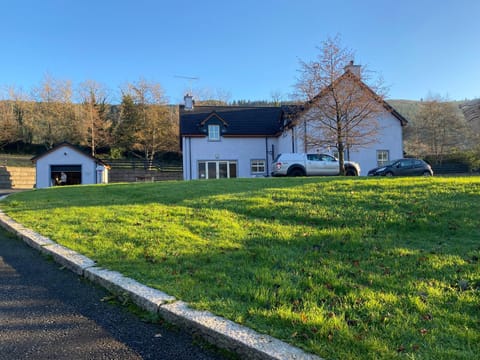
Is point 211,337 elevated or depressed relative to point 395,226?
depressed

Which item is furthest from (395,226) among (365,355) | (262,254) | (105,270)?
(105,270)

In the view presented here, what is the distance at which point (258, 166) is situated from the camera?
29.2 m

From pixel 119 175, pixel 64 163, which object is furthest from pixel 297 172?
pixel 119 175

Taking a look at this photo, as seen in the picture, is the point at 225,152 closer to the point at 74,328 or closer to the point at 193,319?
the point at 74,328

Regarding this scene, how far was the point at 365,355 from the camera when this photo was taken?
2.33 m

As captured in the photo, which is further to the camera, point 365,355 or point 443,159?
point 443,159

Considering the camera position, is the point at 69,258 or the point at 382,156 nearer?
the point at 69,258

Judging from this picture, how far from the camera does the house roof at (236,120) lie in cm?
2910

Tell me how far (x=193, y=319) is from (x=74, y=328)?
115 cm

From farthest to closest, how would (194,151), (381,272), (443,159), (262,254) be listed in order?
(443,159) → (194,151) → (262,254) → (381,272)

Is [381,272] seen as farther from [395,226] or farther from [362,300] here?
[395,226]

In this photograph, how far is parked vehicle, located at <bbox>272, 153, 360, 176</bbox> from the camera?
1977cm

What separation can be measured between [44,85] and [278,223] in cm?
5728

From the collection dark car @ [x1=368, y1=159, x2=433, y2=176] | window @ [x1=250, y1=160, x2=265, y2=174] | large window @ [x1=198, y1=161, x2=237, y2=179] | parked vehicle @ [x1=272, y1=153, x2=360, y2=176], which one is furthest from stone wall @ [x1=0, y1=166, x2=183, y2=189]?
dark car @ [x1=368, y1=159, x2=433, y2=176]
